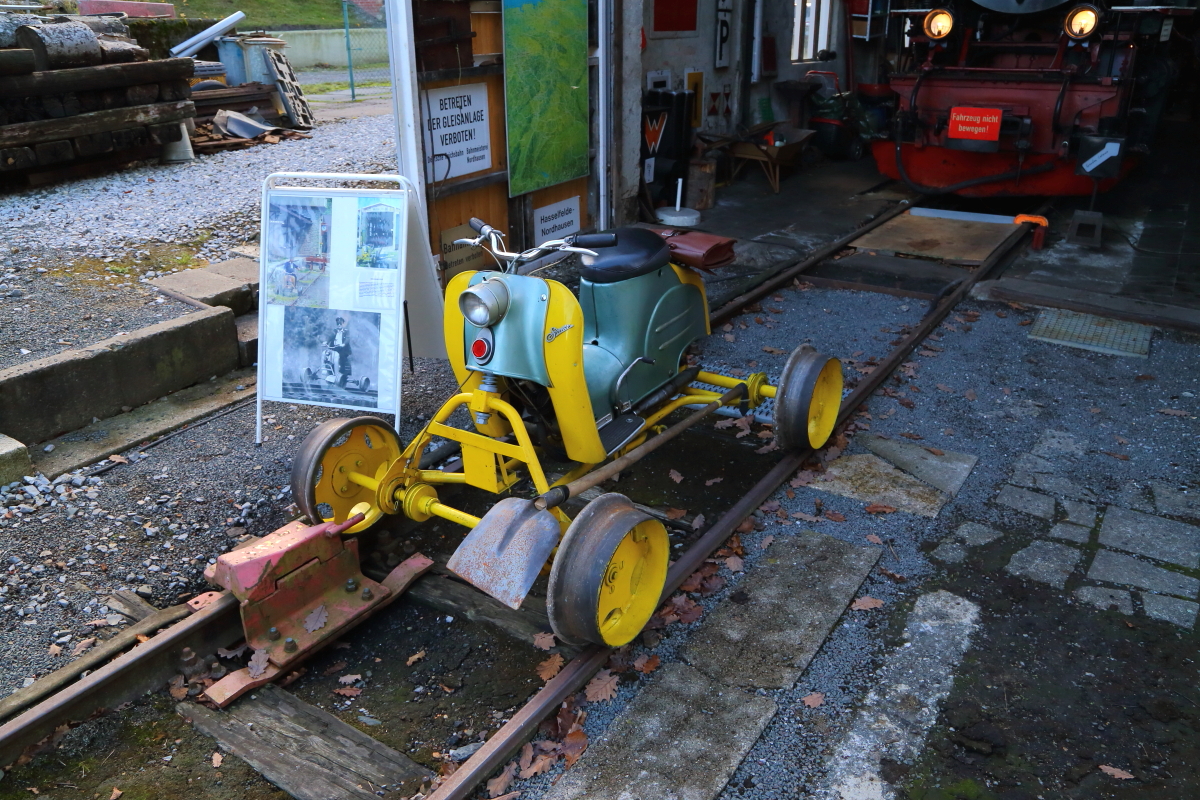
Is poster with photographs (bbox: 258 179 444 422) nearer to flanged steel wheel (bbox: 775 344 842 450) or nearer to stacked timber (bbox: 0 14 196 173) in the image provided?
flanged steel wheel (bbox: 775 344 842 450)

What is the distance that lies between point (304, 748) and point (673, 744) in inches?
54.5

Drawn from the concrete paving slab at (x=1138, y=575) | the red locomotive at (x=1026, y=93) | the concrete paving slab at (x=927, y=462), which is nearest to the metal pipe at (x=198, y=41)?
the red locomotive at (x=1026, y=93)

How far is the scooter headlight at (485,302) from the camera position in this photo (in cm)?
380

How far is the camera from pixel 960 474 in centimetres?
512

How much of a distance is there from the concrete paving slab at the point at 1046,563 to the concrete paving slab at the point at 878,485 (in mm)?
505

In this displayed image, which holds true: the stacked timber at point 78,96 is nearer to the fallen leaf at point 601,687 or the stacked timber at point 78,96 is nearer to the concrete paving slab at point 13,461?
the concrete paving slab at point 13,461

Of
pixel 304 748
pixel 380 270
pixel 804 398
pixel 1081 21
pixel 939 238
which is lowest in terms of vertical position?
pixel 304 748

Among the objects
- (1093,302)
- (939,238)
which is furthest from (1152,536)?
(939,238)

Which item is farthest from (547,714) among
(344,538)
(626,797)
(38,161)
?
(38,161)

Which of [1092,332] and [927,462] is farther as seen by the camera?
[1092,332]

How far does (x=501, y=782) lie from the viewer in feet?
10.2

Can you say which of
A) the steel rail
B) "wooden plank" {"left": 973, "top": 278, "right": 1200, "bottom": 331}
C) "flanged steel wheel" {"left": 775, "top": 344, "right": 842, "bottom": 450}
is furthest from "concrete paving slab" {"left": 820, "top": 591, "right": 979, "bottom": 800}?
"wooden plank" {"left": 973, "top": 278, "right": 1200, "bottom": 331}

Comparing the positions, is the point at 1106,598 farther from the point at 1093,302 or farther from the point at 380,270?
the point at 1093,302

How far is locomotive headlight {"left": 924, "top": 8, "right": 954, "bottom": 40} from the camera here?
10.2 meters
